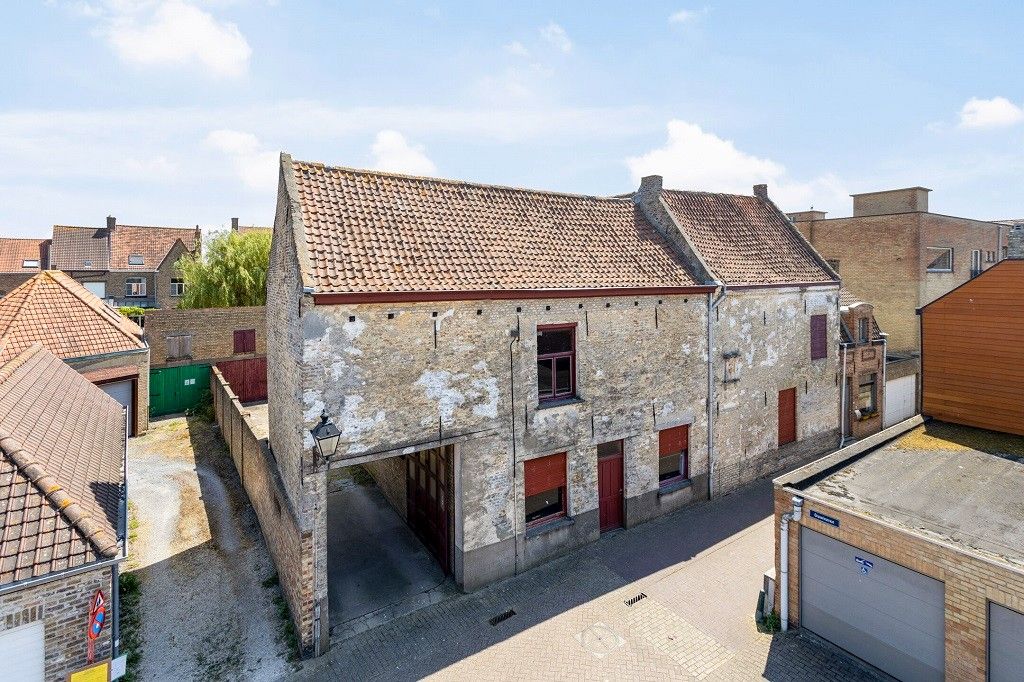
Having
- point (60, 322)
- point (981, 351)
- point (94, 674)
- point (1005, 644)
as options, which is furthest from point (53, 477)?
point (981, 351)

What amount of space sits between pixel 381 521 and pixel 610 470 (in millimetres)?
6107

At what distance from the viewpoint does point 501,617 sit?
991 cm

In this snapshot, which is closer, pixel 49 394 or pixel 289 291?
pixel 289 291

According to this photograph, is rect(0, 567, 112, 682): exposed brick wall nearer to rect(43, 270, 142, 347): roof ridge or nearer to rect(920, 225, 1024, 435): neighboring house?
rect(43, 270, 142, 347): roof ridge

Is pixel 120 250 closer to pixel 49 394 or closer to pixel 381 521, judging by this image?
pixel 49 394

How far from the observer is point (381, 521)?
13805 mm

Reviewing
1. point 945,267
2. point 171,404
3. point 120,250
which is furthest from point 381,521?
point 120,250

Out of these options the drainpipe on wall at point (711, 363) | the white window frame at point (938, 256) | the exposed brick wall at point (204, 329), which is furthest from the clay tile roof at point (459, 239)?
the white window frame at point (938, 256)

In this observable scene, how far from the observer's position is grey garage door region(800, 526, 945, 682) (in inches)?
308

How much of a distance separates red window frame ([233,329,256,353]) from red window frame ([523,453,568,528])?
65.1 ft

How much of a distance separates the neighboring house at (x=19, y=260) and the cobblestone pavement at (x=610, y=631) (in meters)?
48.9

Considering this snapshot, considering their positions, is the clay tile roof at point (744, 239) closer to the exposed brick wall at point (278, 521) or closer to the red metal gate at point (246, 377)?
the exposed brick wall at point (278, 521)

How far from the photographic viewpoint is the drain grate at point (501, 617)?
9.78 metres

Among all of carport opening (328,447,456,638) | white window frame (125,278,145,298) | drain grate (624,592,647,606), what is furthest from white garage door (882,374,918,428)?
white window frame (125,278,145,298)
